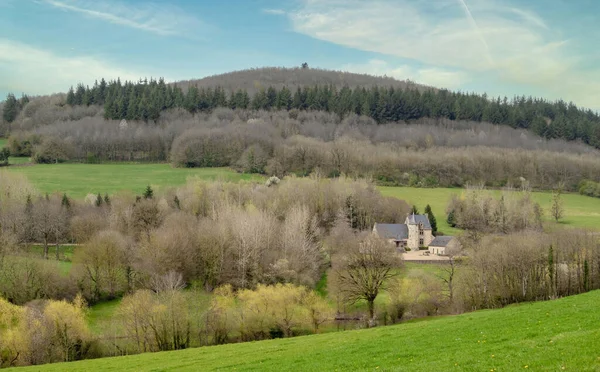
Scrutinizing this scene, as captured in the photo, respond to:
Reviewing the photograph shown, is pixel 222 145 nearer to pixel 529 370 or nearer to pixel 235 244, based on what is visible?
pixel 235 244

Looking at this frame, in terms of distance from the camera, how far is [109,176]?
91188 millimetres

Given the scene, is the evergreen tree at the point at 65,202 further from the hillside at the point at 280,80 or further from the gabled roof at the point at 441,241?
the hillside at the point at 280,80


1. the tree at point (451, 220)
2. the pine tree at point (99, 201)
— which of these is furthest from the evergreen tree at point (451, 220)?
the pine tree at point (99, 201)

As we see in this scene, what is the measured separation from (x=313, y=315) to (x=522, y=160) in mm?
86955

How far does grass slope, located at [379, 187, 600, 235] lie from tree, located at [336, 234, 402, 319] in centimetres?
2892

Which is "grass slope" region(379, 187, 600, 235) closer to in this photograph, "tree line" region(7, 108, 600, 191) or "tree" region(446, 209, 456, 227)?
"tree" region(446, 209, 456, 227)

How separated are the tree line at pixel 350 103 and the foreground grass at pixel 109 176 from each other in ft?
110

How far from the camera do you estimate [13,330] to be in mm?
36406

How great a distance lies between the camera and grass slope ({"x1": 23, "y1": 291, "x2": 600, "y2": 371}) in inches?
548

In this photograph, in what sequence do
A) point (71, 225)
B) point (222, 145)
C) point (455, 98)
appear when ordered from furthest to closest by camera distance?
point (455, 98)
point (222, 145)
point (71, 225)

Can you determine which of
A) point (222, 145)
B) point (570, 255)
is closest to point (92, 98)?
point (222, 145)

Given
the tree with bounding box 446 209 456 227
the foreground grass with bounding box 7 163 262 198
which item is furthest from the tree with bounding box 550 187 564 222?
the foreground grass with bounding box 7 163 262 198

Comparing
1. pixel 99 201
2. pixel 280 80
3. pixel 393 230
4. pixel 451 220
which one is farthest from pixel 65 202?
pixel 280 80

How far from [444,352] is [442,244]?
2159 inches
